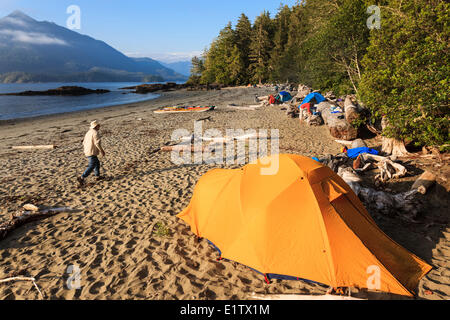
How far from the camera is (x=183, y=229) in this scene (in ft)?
18.1

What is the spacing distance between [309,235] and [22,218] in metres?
6.85

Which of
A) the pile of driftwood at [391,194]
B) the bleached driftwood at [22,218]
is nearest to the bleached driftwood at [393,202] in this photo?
the pile of driftwood at [391,194]

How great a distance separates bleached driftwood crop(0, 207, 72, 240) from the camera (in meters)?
5.31

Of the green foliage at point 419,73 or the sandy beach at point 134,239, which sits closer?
the sandy beach at point 134,239

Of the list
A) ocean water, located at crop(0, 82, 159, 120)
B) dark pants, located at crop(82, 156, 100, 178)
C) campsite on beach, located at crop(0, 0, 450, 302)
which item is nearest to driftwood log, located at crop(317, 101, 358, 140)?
campsite on beach, located at crop(0, 0, 450, 302)

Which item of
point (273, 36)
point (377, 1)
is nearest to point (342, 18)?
point (377, 1)

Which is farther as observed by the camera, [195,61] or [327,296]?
[195,61]

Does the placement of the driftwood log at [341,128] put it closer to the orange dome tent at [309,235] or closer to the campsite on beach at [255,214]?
the campsite on beach at [255,214]

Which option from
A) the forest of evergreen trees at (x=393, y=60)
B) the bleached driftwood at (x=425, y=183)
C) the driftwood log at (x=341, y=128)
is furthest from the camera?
the driftwood log at (x=341, y=128)

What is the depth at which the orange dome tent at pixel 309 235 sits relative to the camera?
143 inches

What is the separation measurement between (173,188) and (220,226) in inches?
140

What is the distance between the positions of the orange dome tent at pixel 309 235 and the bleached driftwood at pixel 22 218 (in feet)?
16.0

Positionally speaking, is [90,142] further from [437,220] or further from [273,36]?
[273,36]

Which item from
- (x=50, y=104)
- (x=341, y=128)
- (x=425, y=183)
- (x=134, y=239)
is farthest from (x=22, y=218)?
(x=50, y=104)
